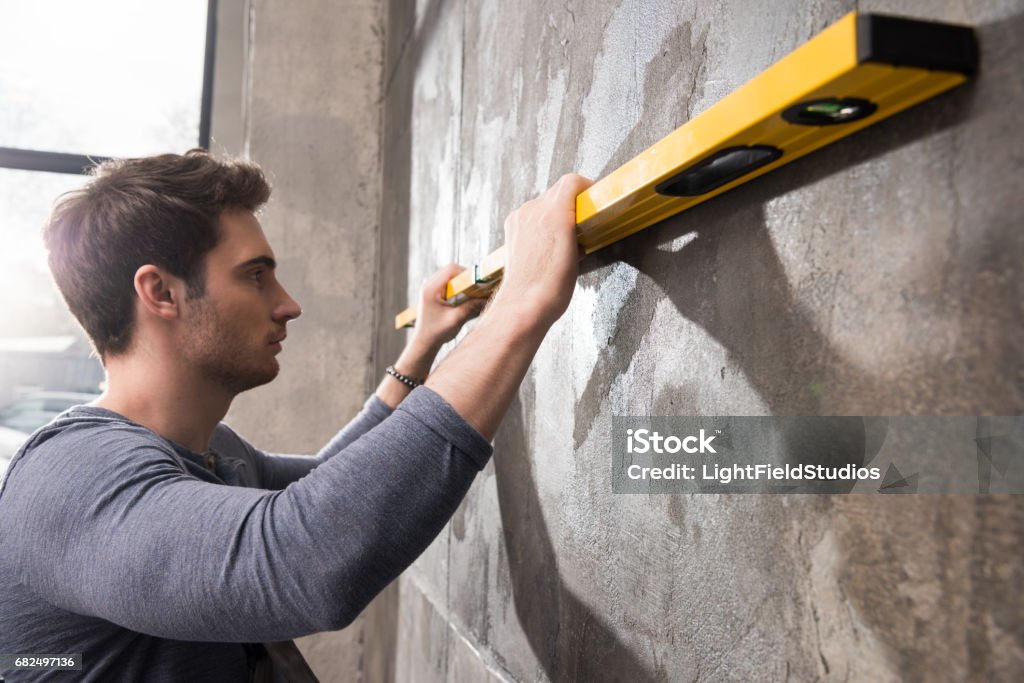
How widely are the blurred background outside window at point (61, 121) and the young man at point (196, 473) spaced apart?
2.05m

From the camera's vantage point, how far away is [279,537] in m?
0.79

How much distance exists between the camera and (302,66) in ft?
10.2

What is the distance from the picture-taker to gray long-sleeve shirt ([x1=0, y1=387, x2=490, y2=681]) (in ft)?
2.57

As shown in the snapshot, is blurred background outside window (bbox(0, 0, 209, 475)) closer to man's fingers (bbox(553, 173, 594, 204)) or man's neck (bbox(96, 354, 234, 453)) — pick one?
man's neck (bbox(96, 354, 234, 453))

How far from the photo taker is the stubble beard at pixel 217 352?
50.2 inches

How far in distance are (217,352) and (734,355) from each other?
0.91 metres

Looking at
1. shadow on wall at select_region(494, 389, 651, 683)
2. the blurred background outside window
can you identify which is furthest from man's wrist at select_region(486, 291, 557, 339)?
the blurred background outside window

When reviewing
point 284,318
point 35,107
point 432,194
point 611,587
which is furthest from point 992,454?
point 35,107

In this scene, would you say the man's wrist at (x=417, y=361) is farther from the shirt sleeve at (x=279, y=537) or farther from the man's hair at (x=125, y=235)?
the shirt sleeve at (x=279, y=537)

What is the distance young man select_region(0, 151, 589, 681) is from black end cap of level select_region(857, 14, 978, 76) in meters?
0.44

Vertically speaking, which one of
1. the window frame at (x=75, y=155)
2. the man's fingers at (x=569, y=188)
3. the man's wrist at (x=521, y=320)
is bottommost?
the man's wrist at (x=521, y=320)

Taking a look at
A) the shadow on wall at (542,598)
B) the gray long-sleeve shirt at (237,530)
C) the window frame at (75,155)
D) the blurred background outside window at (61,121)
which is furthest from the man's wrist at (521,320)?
the blurred background outside window at (61,121)

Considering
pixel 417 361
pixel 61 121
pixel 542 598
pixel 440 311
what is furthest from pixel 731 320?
pixel 61 121

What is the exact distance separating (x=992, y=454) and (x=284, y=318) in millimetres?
1143
